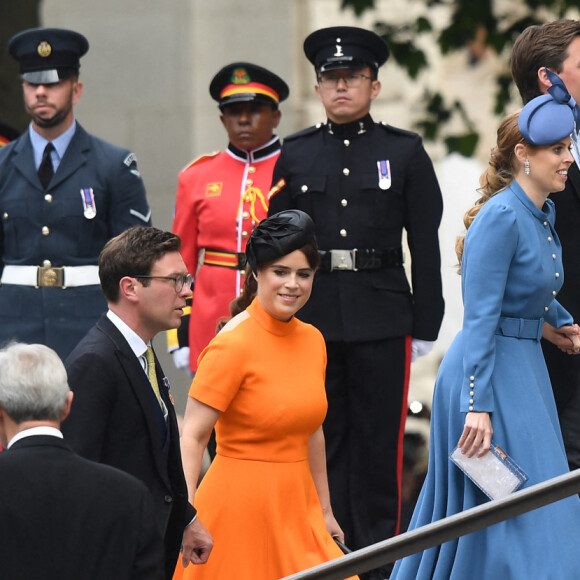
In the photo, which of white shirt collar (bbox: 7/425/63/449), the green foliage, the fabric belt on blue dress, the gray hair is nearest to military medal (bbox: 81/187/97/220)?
the fabric belt on blue dress

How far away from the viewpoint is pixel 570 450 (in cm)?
637

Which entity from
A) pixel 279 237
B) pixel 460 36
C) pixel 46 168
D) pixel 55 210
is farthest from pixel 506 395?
pixel 460 36

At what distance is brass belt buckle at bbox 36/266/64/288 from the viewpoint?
25.6ft

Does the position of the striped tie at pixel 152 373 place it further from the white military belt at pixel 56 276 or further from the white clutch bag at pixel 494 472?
the white military belt at pixel 56 276

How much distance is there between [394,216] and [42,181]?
160cm

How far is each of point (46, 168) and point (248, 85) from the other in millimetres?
1022

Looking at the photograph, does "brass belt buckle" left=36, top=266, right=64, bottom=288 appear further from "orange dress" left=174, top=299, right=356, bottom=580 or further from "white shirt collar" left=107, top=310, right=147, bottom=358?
"white shirt collar" left=107, top=310, right=147, bottom=358

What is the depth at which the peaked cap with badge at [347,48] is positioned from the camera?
7422 mm

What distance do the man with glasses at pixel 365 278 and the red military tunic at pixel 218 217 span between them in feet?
2.25

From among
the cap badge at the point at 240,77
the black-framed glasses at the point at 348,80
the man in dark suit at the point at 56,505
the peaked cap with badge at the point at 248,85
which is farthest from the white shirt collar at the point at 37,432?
the cap badge at the point at 240,77

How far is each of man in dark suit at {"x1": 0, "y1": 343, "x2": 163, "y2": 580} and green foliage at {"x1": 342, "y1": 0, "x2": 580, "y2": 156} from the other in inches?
283

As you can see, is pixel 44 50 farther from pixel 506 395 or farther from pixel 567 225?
pixel 506 395

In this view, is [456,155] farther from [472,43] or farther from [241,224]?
[241,224]

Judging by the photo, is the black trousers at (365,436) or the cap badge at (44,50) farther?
the cap badge at (44,50)
